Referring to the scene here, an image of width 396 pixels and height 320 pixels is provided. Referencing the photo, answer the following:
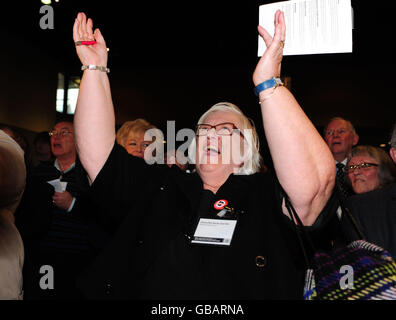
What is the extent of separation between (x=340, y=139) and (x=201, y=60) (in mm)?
5228

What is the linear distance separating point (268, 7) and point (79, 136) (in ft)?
2.80

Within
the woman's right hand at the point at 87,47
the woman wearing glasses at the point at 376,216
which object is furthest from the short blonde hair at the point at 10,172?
the woman wearing glasses at the point at 376,216

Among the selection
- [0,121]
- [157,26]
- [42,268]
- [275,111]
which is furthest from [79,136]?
[0,121]

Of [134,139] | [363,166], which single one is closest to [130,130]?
[134,139]

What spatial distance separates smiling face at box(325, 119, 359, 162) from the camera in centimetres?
395

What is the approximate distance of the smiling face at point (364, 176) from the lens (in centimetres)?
270

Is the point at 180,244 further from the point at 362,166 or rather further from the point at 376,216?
the point at 362,166

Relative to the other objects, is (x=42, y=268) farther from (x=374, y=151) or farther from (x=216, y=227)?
(x=374, y=151)

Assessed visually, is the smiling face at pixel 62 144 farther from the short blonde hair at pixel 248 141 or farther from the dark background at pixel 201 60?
the dark background at pixel 201 60

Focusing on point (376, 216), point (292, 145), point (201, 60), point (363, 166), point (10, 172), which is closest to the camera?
point (10, 172)

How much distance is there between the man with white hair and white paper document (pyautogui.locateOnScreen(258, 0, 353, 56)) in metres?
0.95

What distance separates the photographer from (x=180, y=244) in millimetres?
1358

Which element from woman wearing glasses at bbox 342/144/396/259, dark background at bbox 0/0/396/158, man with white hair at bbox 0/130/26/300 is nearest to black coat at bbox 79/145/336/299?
woman wearing glasses at bbox 342/144/396/259

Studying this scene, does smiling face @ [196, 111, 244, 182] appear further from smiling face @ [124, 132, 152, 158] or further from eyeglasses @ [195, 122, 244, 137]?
smiling face @ [124, 132, 152, 158]
